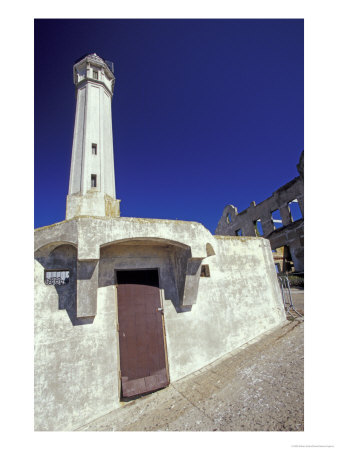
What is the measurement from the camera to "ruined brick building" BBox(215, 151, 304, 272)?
17.4 meters

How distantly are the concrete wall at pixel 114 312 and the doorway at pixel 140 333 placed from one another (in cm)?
20

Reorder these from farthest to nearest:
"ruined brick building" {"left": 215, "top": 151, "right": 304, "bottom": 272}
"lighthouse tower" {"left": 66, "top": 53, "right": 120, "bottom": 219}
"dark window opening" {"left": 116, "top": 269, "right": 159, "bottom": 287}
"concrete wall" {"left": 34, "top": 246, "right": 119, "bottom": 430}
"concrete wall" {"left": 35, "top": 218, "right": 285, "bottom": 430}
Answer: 1. "ruined brick building" {"left": 215, "top": 151, "right": 304, "bottom": 272}
2. "lighthouse tower" {"left": 66, "top": 53, "right": 120, "bottom": 219}
3. "dark window opening" {"left": 116, "top": 269, "right": 159, "bottom": 287}
4. "concrete wall" {"left": 35, "top": 218, "right": 285, "bottom": 430}
5. "concrete wall" {"left": 34, "top": 246, "right": 119, "bottom": 430}

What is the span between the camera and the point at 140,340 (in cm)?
569

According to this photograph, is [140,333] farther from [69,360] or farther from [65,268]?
[65,268]

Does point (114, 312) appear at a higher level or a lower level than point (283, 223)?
lower

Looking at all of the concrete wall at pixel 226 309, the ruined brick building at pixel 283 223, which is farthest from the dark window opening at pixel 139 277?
the ruined brick building at pixel 283 223

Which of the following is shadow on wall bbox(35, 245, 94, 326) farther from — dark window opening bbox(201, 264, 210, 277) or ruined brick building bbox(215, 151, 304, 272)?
ruined brick building bbox(215, 151, 304, 272)

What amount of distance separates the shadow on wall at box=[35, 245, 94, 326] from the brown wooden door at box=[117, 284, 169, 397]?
986 millimetres

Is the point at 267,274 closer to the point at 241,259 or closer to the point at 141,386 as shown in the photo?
the point at 241,259

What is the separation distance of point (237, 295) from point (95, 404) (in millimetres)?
5164

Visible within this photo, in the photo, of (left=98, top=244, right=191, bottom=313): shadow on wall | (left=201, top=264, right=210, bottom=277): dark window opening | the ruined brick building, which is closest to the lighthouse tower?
(left=98, top=244, right=191, bottom=313): shadow on wall

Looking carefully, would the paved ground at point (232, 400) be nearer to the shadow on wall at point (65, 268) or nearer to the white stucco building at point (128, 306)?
the white stucco building at point (128, 306)

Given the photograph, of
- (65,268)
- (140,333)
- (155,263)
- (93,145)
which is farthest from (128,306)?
(93,145)

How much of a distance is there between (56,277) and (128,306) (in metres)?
2.03
